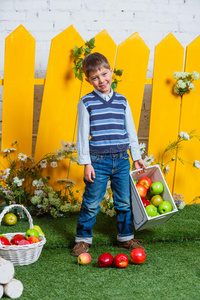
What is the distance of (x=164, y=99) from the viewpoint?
10.7 ft

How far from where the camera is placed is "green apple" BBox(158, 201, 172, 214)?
233 cm

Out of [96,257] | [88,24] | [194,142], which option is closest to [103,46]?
[88,24]

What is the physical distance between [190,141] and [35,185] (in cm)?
148

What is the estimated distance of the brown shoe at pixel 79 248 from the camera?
2326 millimetres

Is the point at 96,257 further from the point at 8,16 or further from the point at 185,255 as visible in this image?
the point at 8,16

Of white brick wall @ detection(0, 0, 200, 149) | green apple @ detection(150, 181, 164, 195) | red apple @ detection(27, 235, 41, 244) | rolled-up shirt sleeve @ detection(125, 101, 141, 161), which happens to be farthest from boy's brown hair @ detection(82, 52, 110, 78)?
white brick wall @ detection(0, 0, 200, 149)

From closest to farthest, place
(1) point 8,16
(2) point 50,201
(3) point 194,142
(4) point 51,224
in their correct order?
(4) point 51,224 < (2) point 50,201 < (3) point 194,142 < (1) point 8,16

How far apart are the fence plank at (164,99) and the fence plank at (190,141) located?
0.23 ft

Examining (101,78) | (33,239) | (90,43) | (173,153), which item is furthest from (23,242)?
(90,43)

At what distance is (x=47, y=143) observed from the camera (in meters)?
3.21

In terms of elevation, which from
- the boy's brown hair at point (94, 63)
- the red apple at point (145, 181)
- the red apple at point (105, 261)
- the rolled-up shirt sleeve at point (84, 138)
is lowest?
the red apple at point (105, 261)

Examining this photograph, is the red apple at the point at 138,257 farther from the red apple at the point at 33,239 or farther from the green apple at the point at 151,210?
the red apple at the point at 33,239

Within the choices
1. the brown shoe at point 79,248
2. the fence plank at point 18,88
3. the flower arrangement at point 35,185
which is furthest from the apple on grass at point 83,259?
the fence plank at point 18,88

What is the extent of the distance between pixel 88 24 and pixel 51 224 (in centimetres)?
216
